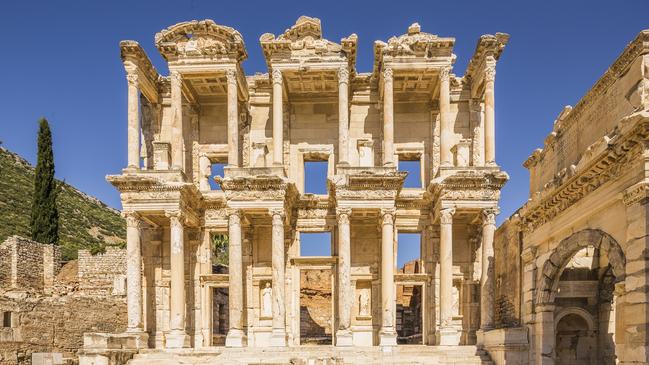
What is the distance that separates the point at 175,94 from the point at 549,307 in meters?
13.2

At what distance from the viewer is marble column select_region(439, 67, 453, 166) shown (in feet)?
59.1

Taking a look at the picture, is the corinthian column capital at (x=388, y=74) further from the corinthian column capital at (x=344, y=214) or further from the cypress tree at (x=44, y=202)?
the cypress tree at (x=44, y=202)

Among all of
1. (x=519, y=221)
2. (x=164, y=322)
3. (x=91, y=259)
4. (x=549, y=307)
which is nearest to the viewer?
(x=549, y=307)

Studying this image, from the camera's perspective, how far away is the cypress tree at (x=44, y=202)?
29344 millimetres

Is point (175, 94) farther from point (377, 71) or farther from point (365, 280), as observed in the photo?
point (365, 280)

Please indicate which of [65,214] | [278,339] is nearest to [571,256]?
[278,339]

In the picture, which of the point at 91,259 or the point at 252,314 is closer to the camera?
the point at 252,314

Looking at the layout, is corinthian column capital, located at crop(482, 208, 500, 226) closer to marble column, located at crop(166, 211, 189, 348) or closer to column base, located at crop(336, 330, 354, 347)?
column base, located at crop(336, 330, 354, 347)

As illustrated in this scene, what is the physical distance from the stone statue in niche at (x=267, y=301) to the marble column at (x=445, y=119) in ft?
24.5

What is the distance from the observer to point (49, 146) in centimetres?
3078

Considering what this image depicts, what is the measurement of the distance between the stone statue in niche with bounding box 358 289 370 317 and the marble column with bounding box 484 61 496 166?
6.18 m

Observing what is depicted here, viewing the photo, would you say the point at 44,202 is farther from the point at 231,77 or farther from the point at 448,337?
the point at 448,337

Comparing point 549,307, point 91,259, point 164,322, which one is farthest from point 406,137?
point 91,259

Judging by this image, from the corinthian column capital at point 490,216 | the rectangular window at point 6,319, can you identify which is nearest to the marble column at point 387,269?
the corinthian column capital at point 490,216
